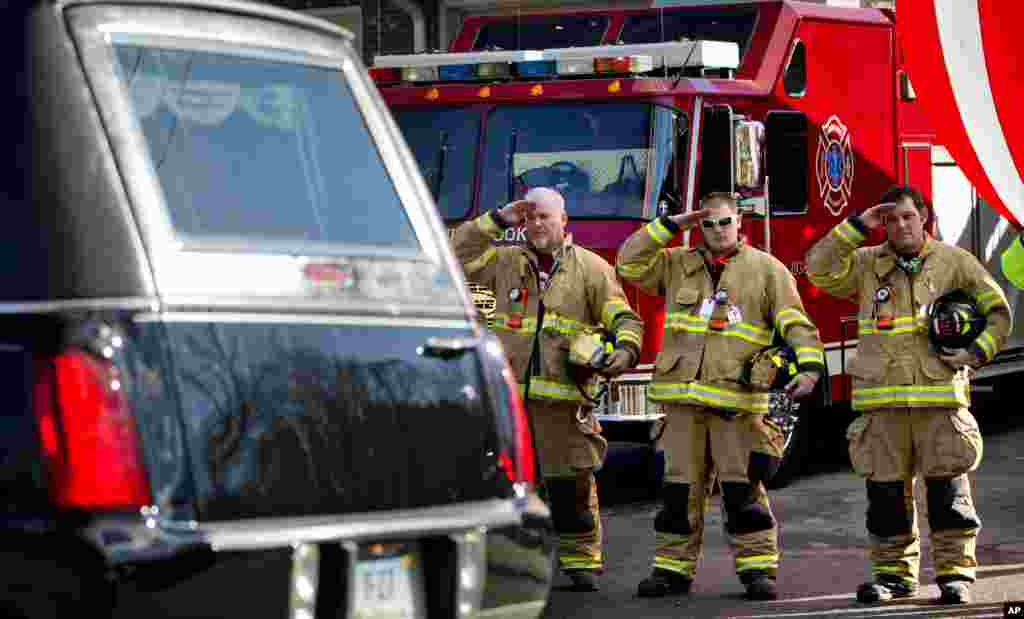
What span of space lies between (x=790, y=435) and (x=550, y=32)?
3.00 metres

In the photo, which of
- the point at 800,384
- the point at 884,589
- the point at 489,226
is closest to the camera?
the point at 800,384

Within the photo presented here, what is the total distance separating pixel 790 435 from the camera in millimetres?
12609

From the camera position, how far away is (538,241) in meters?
9.34

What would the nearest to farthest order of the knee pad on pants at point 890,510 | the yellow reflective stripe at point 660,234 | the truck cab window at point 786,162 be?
the knee pad on pants at point 890,510 < the yellow reflective stripe at point 660,234 < the truck cab window at point 786,162

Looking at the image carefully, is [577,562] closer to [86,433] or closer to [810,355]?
[810,355]

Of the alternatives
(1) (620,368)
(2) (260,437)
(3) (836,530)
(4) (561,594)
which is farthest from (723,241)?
(2) (260,437)

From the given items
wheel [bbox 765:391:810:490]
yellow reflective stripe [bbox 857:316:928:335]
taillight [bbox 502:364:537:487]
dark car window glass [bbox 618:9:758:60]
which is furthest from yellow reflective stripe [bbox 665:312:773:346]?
dark car window glass [bbox 618:9:758:60]

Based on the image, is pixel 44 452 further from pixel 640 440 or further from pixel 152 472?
pixel 640 440

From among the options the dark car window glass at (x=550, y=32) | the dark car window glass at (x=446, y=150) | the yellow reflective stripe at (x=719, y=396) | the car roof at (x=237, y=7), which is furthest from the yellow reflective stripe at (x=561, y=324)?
the dark car window glass at (x=550, y=32)

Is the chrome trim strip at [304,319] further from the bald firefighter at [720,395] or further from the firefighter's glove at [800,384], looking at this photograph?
the bald firefighter at [720,395]

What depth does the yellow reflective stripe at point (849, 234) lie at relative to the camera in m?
8.91

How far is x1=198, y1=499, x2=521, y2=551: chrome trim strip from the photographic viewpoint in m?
4.53

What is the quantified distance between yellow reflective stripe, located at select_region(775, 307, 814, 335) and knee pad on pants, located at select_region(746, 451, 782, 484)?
53 centimetres

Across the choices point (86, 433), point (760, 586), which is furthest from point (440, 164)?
point (86, 433)
